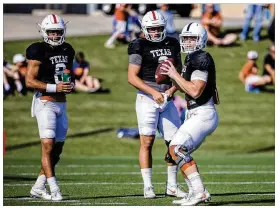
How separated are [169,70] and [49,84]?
1360 mm

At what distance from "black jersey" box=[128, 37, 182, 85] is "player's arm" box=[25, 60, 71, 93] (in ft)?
2.52

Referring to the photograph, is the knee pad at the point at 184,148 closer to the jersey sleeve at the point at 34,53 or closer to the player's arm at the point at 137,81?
the player's arm at the point at 137,81

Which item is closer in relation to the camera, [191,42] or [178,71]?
[191,42]

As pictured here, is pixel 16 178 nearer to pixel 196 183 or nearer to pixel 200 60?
pixel 196 183

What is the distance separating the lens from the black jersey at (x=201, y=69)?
903 cm

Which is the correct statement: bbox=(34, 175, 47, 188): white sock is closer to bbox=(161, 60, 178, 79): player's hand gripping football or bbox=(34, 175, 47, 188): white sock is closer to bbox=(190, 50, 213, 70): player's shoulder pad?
bbox=(161, 60, 178, 79): player's hand gripping football

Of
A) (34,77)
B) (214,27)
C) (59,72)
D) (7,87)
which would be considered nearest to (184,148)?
(59,72)

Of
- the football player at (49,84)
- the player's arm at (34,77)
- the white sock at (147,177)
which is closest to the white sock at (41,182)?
the football player at (49,84)

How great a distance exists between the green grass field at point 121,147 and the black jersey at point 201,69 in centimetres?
104

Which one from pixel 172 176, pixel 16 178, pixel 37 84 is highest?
pixel 37 84

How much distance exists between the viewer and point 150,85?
9898 mm

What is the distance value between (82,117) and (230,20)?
9836 millimetres

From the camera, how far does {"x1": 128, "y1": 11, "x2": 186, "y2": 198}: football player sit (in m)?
9.79

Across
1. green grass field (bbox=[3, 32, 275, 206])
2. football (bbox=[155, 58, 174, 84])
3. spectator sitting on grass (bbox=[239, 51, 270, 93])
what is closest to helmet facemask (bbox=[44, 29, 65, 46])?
football (bbox=[155, 58, 174, 84])
